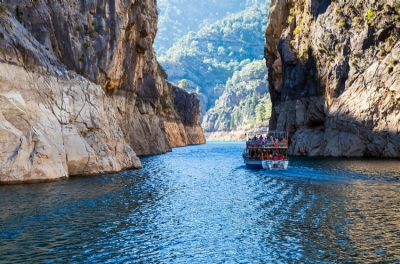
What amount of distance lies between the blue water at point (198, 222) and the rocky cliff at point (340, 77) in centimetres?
3216

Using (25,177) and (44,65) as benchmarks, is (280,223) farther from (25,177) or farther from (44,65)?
(44,65)

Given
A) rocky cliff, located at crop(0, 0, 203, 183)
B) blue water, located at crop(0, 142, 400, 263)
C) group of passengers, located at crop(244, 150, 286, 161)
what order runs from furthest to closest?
group of passengers, located at crop(244, 150, 286, 161) → rocky cliff, located at crop(0, 0, 203, 183) → blue water, located at crop(0, 142, 400, 263)

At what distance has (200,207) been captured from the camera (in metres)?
26.4

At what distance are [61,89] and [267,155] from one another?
2841 cm

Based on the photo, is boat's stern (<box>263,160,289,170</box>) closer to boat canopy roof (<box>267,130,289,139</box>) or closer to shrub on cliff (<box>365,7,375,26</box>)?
boat canopy roof (<box>267,130,289,139</box>)

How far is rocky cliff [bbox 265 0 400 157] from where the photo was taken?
65.0 m

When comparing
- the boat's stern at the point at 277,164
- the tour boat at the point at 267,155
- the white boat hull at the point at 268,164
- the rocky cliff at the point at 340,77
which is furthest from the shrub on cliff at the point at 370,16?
the boat's stern at the point at 277,164

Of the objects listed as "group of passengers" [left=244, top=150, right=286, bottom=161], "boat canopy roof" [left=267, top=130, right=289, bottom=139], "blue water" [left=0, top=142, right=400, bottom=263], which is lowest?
"blue water" [left=0, top=142, right=400, bottom=263]

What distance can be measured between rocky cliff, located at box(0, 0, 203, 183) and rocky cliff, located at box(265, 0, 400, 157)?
1450 inches

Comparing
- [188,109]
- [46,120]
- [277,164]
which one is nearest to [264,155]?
[277,164]

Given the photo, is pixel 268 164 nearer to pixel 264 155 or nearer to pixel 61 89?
pixel 264 155

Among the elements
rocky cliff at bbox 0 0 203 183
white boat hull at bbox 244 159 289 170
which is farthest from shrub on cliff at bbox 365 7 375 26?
rocky cliff at bbox 0 0 203 183

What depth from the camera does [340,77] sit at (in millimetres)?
74188

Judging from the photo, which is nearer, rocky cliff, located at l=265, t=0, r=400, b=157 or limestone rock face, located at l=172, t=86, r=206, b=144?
rocky cliff, located at l=265, t=0, r=400, b=157
